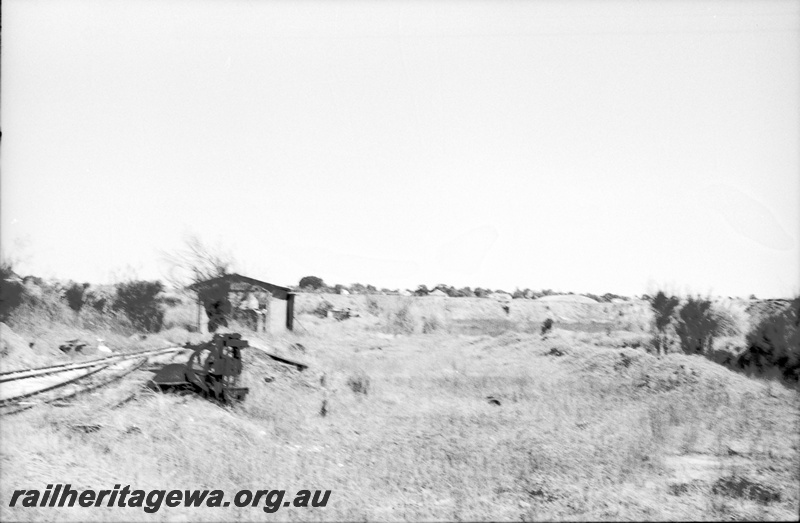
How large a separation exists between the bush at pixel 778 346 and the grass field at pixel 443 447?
10.8 feet

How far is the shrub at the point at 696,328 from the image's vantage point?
26.7 metres

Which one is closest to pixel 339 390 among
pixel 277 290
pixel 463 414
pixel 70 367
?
pixel 463 414

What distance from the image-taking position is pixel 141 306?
30750 mm

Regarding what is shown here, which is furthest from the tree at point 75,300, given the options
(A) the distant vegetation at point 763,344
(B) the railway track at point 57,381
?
(A) the distant vegetation at point 763,344

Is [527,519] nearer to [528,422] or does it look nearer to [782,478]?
[782,478]

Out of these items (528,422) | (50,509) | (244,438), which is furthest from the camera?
(528,422)

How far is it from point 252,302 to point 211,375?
21.8 meters

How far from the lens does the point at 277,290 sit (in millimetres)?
33188

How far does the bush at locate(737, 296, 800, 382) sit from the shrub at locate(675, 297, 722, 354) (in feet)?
14.2

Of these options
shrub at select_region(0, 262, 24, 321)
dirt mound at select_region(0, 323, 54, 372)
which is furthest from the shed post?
dirt mound at select_region(0, 323, 54, 372)

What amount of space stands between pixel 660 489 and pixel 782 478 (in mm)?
2035

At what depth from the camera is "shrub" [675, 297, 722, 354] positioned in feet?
87.6

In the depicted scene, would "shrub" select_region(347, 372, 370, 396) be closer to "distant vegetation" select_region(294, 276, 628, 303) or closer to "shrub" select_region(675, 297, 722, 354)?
"shrub" select_region(675, 297, 722, 354)

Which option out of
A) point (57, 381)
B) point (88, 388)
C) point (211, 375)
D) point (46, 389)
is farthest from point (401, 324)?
point (46, 389)
